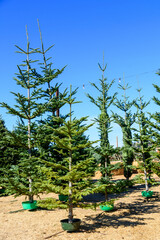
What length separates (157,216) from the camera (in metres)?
9.11

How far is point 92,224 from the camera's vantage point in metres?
8.34

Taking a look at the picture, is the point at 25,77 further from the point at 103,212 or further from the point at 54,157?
the point at 103,212

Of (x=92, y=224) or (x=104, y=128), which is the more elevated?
(x=104, y=128)

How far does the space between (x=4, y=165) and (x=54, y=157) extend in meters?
7.24

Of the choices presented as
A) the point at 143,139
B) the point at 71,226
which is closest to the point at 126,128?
the point at 143,139

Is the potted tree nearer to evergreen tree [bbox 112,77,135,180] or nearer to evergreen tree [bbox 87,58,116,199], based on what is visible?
evergreen tree [bbox 87,58,116,199]

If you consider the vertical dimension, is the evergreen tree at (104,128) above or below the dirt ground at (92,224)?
above

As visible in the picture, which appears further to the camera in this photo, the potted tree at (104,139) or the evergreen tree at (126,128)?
the evergreen tree at (126,128)

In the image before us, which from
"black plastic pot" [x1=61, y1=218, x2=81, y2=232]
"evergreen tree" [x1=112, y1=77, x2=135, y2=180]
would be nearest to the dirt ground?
"black plastic pot" [x1=61, y1=218, x2=81, y2=232]

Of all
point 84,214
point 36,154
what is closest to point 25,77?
point 36,154

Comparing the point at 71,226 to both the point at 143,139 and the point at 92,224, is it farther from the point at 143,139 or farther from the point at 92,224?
the point at 143,139

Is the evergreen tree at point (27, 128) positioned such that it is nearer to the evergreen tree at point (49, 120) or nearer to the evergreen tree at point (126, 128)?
the evergreen tree at point (49, 120)

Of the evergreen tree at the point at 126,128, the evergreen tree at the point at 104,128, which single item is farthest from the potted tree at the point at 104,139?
the evergreen tree at the point at 126,128

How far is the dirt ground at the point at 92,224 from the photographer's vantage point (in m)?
7.12
